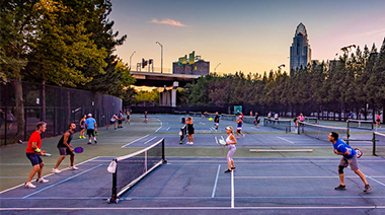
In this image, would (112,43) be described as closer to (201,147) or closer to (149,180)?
(201,147)

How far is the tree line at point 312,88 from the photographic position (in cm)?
5031

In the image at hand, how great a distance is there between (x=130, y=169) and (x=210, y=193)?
12.5 feet

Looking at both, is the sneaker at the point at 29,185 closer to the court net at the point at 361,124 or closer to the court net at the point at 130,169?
the court net at the point at 130,169

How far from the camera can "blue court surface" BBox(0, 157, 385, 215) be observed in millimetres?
7777

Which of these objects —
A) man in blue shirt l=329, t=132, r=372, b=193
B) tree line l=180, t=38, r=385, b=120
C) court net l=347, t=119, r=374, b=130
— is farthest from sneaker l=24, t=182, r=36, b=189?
tree line l=180, t=38, r=385, b=120

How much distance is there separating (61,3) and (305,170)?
20171 mm

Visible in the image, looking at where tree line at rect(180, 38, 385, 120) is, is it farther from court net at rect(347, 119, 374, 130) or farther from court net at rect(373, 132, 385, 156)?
court net at rect(373, 132, 385, 156)

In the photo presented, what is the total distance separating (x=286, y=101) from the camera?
79.2 m

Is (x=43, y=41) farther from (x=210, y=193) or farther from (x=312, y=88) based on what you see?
(x=312, y=88)

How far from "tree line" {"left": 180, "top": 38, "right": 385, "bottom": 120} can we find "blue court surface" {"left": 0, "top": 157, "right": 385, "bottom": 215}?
41.1 m

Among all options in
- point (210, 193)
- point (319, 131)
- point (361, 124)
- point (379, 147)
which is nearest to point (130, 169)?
point (210, 193)

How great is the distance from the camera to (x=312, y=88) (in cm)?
6825

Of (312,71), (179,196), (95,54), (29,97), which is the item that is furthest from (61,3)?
(312,71)

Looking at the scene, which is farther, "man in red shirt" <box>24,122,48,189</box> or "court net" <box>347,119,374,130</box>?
"court net" <box>347,119,374,130</box>
